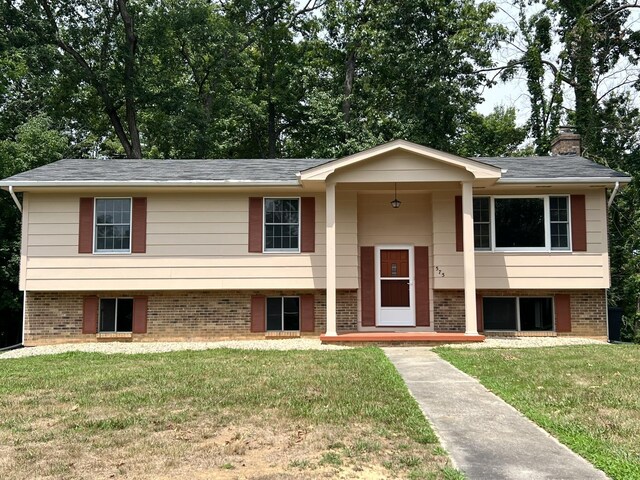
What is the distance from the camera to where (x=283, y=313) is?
13.5m

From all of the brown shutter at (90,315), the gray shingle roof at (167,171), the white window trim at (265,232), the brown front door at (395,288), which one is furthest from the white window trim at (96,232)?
the brown front door at (395,288)

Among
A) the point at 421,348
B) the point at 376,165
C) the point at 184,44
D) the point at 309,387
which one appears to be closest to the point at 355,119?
the point at 184,44

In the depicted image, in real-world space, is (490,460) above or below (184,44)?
below

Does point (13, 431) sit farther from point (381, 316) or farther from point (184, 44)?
point (184, 44)

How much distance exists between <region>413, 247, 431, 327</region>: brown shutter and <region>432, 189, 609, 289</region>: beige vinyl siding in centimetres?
42

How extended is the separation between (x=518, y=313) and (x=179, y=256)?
8415 mm

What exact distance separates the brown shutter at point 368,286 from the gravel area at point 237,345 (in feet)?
5.16

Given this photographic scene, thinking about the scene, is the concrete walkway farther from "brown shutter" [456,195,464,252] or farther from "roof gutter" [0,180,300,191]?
"roof gutter" [0,180,300,191]

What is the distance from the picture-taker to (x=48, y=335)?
13.0m

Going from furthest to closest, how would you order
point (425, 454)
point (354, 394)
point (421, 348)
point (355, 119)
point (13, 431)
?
point (355, 119), point (421, 348), point (354, 394), point (13, 431), point (425, 454)

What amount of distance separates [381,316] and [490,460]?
371 inches

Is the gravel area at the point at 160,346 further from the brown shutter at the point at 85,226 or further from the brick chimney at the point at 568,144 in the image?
the brick chimney at the point at 568,144

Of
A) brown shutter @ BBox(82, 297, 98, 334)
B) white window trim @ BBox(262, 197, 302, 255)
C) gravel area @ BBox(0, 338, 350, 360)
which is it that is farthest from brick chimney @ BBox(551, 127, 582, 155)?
brown shutter @ BBox(82, 297, 98, 334)

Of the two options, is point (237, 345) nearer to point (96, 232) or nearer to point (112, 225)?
point (112, 225)
